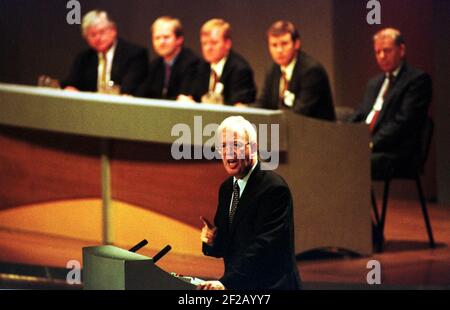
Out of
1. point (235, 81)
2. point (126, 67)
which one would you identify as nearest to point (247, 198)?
point (235, 81)

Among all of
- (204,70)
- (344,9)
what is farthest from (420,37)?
(204,70)

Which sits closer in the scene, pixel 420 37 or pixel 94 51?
pixel 94 51

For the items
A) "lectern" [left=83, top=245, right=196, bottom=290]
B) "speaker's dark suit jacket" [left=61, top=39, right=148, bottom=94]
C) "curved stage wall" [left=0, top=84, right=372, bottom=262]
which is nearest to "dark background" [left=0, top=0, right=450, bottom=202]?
"speaker's dark suit jacket" [left=61, top=39, right=148, bottom=94]

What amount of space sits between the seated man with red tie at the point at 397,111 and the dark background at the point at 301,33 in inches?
53.1

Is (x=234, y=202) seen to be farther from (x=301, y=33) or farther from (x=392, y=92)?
(x=301, y=33)

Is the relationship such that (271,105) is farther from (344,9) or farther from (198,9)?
(198,9)

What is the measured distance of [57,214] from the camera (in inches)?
331

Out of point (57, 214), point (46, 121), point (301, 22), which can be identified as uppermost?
point (301, 22)

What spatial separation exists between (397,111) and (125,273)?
365 cm

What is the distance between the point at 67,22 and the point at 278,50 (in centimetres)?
391

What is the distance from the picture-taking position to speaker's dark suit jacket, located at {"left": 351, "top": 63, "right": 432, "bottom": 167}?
789 centimetres

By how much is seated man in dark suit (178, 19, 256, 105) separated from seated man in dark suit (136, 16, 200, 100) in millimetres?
159

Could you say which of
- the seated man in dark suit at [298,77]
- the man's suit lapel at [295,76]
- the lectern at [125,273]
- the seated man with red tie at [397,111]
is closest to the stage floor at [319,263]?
the seated man with red tie at [397,111]
